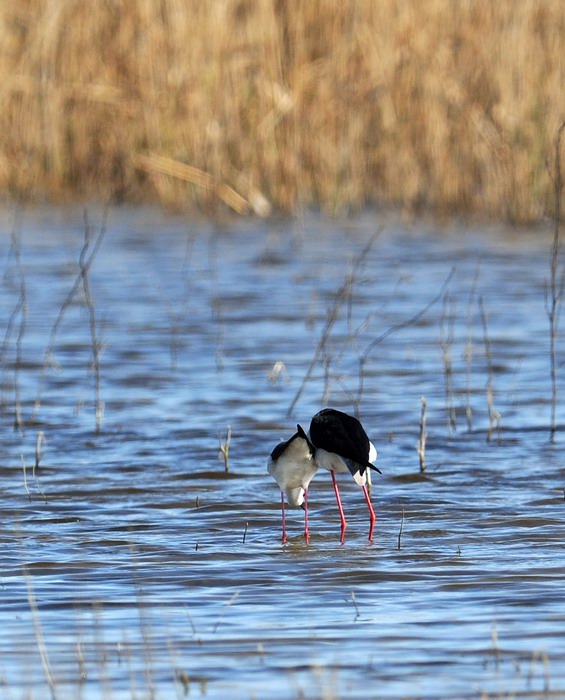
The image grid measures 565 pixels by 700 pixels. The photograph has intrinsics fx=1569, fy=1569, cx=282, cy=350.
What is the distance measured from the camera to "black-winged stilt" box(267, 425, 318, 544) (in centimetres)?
459

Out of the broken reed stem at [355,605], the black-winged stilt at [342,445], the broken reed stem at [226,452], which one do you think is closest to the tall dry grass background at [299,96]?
the broken reed stem at [226,452]

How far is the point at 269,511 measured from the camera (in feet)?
17.0

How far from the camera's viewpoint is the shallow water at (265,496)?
11.3 feet

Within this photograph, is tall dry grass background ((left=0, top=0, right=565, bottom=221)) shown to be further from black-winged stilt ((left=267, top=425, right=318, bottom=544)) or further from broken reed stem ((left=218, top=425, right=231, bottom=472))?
black-winged stilt ((left=267, top=425, right=318, bottom=544))

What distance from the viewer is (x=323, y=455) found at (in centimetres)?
453

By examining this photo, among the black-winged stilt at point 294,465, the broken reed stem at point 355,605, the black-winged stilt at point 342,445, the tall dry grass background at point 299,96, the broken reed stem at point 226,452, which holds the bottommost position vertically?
the broken reed stem at point 226,452

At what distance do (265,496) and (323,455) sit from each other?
2.83 feet

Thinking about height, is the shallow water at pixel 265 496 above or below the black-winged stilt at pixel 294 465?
below

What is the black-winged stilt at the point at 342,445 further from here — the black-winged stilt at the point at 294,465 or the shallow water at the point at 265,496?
the shallow water at the point at 265,496

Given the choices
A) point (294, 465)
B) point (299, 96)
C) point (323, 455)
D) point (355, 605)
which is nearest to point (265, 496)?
point (294, 465)

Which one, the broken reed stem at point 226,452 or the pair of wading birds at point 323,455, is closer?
the pair of wading birds at point 323,455

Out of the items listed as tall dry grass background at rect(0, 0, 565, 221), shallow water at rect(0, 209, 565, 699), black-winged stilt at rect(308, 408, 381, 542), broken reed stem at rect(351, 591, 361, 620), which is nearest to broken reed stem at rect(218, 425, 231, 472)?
shallow water at rect(0, 209, 565, 699)

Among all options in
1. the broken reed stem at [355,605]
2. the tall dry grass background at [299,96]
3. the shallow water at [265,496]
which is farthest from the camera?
the tall dry grass background at [299,96]

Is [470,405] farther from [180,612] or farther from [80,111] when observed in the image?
[80,111]
